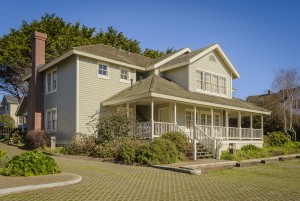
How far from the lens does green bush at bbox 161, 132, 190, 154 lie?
17.8 metres

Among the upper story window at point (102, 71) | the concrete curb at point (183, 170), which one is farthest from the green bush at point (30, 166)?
the upper story window at point (102, 71)

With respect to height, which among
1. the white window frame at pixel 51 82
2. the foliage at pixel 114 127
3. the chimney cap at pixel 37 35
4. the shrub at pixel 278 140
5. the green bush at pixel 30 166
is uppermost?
the chimney cap at pixel 37 35

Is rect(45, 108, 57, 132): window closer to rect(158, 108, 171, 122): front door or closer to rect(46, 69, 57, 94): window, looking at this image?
rect(46, 69, 57, 94): window

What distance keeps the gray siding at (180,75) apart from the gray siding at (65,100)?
838cm

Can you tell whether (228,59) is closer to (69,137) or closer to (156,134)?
(156,134)

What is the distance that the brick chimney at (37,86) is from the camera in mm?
25344

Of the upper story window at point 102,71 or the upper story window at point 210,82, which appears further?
the upper story window at point 210,82

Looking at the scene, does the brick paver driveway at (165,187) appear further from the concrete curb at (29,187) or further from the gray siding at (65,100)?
the gray siding at (65,100)

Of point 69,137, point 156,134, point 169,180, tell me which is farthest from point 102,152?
point 169,180

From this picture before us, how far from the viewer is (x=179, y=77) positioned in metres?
25.7

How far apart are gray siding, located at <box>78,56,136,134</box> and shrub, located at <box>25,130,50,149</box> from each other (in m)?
3.15

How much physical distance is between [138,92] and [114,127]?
3.08 metres

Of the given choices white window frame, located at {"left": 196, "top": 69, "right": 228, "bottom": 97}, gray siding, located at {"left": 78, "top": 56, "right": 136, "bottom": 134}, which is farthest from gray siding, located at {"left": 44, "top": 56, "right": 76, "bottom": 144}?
white window frame, located at {"left": 196, "top": 69, "right": 228, "bottom": 97}

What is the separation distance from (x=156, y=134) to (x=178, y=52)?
1105 centimetres
